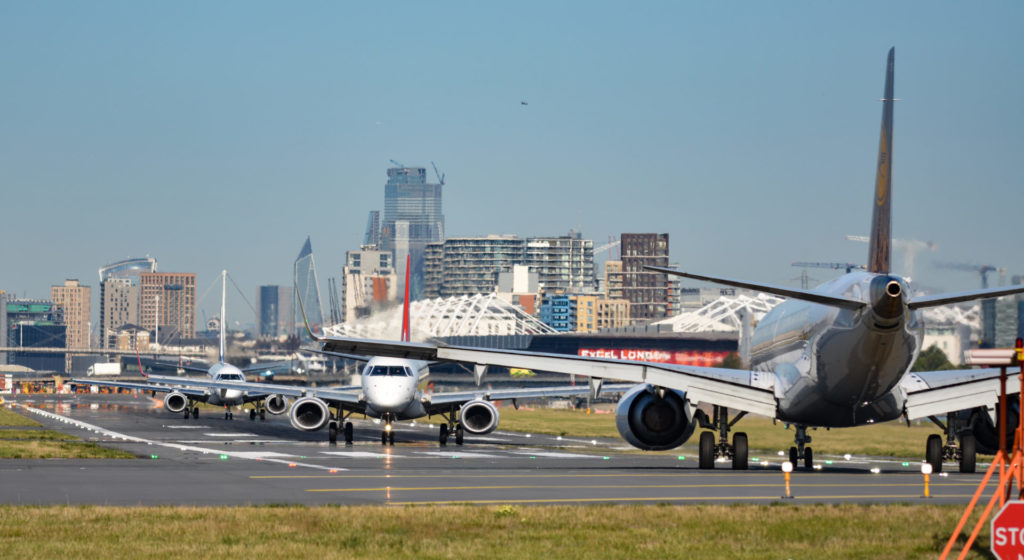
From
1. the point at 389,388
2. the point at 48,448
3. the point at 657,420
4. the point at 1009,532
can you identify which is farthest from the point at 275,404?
the point at 1009,532

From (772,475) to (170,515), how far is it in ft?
51.3

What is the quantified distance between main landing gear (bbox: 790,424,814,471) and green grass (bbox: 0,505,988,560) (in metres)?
12.3

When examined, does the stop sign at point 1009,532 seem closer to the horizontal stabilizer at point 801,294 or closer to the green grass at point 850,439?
the horizontal stabilizer at point 801,294

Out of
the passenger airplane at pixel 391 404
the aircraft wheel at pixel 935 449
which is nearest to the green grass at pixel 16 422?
the passenger airplane at pixel 391 404

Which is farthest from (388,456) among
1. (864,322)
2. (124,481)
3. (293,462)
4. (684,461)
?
(864,322)

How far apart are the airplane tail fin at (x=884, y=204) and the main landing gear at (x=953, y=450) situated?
524cm

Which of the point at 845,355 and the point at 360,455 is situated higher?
the point at 845,355

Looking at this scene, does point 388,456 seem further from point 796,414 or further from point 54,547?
point 54,547

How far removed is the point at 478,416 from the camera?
53312mm

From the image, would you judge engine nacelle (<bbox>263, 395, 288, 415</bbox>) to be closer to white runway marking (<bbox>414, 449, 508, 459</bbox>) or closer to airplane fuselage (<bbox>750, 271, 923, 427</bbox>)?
white runway marking (<bbox>414, 449, 508, 459</bbox>)

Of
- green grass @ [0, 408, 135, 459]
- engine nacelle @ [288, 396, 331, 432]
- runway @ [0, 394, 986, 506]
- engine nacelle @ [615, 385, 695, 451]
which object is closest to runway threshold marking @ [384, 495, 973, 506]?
runway @ [0, 394, 986, 506]

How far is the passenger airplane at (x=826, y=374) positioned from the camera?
28.9 metres

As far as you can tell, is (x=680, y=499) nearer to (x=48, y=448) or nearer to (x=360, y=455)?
(x=360, y=455)

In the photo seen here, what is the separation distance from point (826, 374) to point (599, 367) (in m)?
5.23
